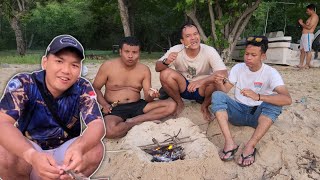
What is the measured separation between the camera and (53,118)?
235 centimetres

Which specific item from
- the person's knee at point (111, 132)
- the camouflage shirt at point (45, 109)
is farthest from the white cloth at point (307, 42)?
the camouflage shirt at point (45, 109)

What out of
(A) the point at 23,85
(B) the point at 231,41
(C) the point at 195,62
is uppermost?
(A) the point at 23,85

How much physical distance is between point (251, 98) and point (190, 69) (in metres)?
1.23

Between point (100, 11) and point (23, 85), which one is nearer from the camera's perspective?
point (23, 85)

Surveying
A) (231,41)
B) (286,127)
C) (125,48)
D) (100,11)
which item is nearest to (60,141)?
(125,48)

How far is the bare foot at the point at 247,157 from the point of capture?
3295 millimetres

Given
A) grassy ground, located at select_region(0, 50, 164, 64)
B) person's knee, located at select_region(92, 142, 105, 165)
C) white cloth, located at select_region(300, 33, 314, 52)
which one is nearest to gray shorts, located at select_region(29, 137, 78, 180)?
person's knee, located at select_region(92, 142, 105, 165)

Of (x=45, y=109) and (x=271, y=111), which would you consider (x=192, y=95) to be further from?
(x=45, y=109)

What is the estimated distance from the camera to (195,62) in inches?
173

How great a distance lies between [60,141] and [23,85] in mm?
476

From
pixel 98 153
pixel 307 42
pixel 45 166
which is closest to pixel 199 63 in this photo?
pixel 98 153

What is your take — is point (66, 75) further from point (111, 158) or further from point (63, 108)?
point (111, 158)

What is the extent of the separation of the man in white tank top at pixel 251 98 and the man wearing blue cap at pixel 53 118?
57.6 inches

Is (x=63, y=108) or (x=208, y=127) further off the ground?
(x=63, y=108)
